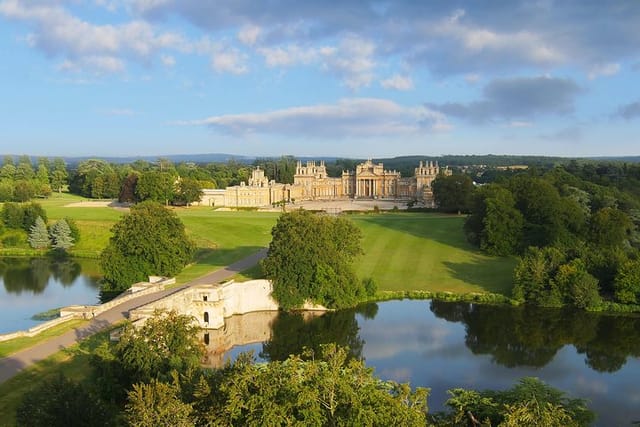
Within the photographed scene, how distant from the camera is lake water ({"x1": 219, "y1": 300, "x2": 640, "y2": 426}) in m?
22.4

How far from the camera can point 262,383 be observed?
12344mm

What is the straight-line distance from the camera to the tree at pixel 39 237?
52625 millimetres

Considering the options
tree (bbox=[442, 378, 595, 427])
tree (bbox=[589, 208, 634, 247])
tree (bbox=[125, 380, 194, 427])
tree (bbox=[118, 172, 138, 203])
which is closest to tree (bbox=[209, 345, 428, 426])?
tree (bbox=[125, 380, 194, 427])

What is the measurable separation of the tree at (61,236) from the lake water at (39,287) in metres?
2.60

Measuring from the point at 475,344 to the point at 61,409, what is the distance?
19.6m

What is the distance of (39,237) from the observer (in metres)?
52.6

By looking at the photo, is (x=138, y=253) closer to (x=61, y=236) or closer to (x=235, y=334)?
(x=235, y=334)

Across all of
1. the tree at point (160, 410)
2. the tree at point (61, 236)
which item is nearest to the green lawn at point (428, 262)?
the tree at point (160, 410)

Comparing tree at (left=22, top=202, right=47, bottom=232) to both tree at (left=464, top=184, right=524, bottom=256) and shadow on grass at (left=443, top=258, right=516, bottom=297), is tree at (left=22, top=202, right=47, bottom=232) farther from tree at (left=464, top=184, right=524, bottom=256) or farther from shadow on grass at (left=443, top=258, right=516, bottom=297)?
tree at (left=464, top=184, right=524, bottom=256)

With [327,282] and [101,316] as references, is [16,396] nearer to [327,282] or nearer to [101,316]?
[101,316]

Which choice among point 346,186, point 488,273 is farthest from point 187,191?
point 488,273

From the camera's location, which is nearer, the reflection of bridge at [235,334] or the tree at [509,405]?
the tree at [509,405]

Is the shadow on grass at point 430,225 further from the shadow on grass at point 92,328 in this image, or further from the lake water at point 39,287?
the shadow on grass at point 92,328

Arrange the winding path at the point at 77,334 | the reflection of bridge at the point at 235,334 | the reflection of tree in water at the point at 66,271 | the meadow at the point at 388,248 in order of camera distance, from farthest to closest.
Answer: the reflection of tree in water at the point at 66,271 < the meadow at the point at 388,248 < the reflection of bridge at the point at 235,334 < the winding path at the point at 77,334
